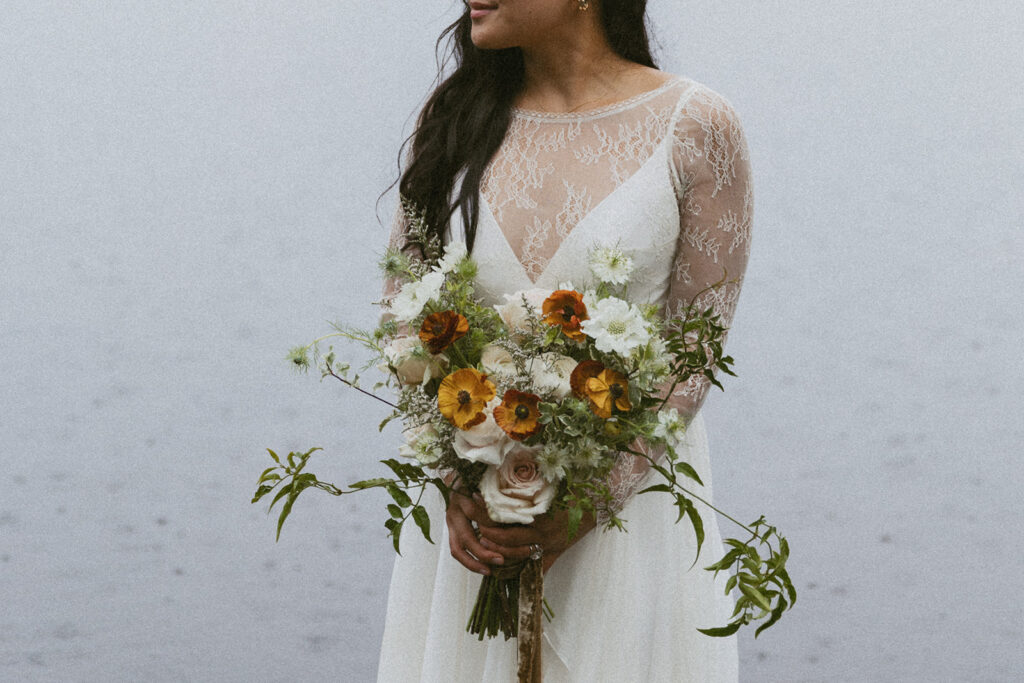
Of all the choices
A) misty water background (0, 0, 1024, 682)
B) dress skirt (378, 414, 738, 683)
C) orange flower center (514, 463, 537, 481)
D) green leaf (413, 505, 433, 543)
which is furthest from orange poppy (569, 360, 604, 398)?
misty water background (0, 0, 1024, 682)

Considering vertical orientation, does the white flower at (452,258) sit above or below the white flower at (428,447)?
above

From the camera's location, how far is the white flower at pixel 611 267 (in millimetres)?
1318

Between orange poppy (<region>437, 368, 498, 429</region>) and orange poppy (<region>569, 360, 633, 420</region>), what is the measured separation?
0.09 m

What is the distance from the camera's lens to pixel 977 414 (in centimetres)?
280

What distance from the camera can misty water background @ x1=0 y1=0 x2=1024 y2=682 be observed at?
2738 mm

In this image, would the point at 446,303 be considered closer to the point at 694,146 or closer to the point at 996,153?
the point at 694,146

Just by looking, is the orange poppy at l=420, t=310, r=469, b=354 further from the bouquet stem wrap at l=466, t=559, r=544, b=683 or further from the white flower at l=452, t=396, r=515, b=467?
the bouquet stem wrap at l=466, t=559, r=544, b=683

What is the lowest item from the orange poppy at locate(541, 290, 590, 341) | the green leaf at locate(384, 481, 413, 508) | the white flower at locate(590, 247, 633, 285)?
the green leaf at locate(384, 481, 413, 508)

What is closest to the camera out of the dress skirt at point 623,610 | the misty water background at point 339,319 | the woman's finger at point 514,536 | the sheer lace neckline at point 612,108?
the woman's finger at point 514,536

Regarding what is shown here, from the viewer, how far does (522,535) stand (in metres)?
1.40

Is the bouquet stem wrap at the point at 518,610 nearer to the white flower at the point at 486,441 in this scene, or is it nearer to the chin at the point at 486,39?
the white flower at the point at 486,441

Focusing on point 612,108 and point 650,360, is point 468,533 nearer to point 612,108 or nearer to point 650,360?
point 650,360

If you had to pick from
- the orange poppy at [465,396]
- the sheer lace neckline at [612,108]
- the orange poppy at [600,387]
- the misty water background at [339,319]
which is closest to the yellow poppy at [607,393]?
the orange poppy at [600,387]

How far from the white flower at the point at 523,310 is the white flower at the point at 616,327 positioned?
0.10 m
